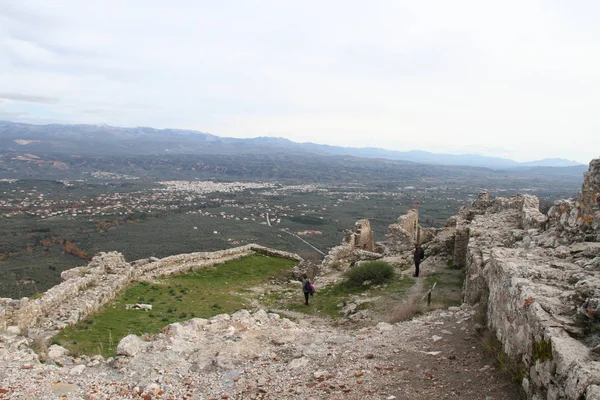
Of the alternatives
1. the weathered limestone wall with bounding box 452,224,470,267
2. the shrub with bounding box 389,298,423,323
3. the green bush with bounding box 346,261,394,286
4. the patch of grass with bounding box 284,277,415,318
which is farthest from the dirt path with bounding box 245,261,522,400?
the weathered limestone wall with bounding box 452,224,470,267

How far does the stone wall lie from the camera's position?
4035mm

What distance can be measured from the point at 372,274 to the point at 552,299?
10.7 m

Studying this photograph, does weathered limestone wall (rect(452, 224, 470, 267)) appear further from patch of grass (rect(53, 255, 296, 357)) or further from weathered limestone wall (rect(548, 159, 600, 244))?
patch of grass (rect(53, 255, 296, 357))

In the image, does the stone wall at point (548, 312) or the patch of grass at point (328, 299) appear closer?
the stone wall at point (548, 312)

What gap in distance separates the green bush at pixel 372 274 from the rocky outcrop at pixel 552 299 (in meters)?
5.35

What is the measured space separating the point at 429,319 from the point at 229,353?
4529 mm

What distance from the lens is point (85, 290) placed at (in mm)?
15406

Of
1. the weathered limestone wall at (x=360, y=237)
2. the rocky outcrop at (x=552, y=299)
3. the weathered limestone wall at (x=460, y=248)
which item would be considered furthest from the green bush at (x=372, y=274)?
the weathered limestone wall at (x=360, y=237)

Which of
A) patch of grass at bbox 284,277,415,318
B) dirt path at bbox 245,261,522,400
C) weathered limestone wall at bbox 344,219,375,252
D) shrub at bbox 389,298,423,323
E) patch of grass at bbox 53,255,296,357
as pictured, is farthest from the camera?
weathered limestone wall at bbox 344,219,375,252

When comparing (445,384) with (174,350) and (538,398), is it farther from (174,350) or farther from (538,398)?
(174,350)

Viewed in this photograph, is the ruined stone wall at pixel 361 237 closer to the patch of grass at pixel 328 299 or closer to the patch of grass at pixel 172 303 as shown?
the patch of grass at pixel 172 303

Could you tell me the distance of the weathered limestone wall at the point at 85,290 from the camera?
38.0ft

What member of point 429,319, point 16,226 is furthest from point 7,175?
point 429,319

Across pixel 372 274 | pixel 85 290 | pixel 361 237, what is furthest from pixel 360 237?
pixel 85 290
